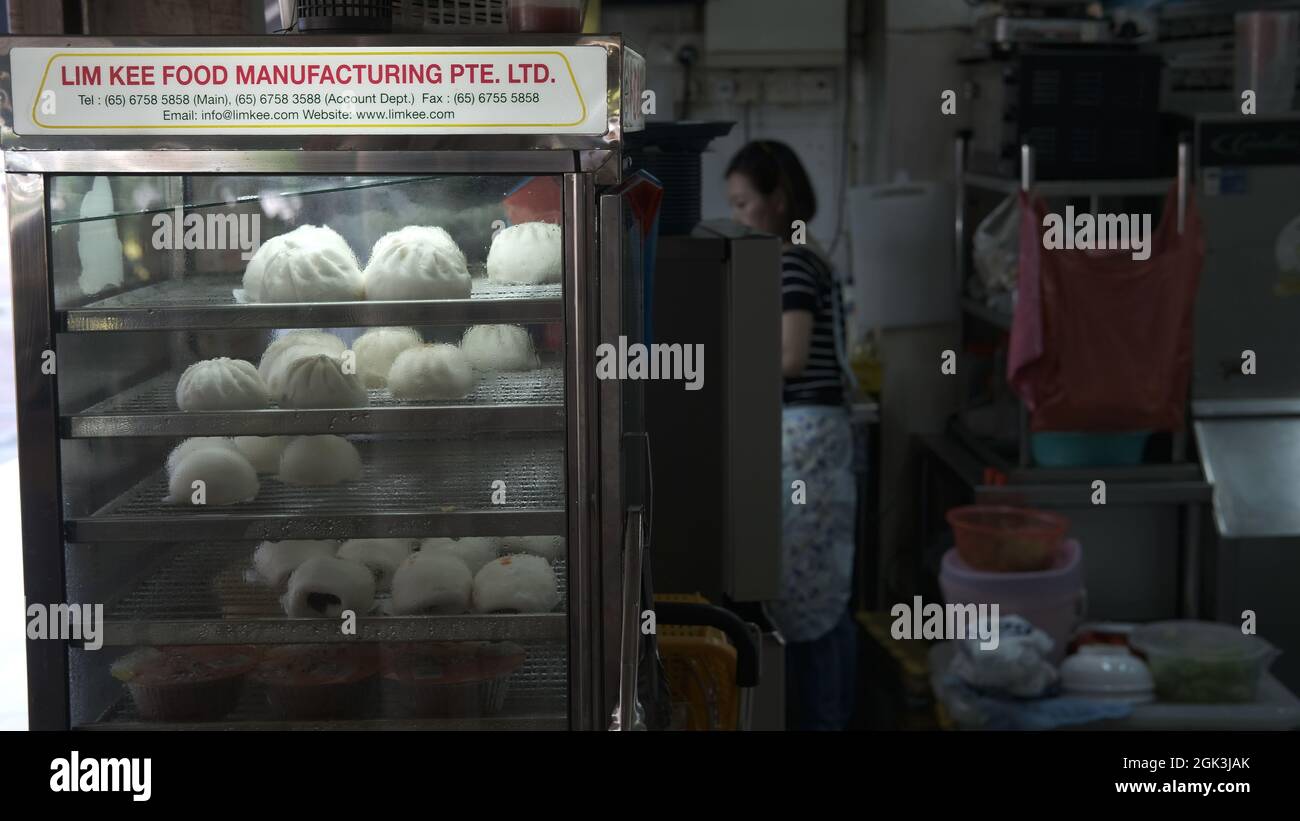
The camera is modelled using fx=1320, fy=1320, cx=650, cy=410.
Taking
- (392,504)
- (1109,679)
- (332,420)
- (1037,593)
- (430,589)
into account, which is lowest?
(1109,679)

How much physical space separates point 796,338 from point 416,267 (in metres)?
2.18

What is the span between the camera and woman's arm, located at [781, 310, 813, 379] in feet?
12.3

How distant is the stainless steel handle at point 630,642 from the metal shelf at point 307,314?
0.33 metres

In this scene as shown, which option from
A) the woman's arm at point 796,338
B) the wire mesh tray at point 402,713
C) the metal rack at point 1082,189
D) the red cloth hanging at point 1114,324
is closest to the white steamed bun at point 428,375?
the wire mesh tray at point 402,713

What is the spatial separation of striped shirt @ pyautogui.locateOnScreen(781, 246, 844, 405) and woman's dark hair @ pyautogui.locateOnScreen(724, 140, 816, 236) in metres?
0.20

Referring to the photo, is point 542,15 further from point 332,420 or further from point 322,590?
point 322,590

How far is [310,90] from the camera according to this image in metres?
1.59

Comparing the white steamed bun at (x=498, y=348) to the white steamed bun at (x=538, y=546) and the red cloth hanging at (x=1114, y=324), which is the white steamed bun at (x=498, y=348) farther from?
the red cloth hanging at (x=1114, y=324)

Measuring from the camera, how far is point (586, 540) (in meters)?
1.68

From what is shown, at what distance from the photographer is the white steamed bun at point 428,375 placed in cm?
175

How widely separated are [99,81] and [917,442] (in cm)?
387

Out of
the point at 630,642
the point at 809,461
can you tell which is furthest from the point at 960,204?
the point at 630,642
